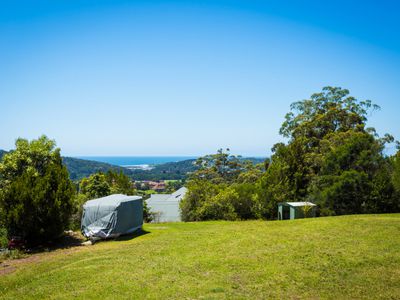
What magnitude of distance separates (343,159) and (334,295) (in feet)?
53.9

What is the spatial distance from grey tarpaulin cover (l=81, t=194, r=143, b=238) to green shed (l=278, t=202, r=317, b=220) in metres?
10.8

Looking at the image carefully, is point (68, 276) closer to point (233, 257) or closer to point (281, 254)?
point (233, 257)

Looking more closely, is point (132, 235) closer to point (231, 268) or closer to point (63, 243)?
point (63, 243)

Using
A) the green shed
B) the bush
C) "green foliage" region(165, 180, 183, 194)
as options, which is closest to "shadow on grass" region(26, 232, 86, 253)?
the bush

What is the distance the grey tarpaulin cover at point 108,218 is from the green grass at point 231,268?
1.32 metres

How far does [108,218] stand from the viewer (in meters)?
16.5

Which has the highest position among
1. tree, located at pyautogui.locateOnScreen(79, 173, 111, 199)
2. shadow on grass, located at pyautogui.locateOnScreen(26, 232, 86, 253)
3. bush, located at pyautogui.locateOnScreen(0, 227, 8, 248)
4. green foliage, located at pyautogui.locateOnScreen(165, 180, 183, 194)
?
tree, located at pyautogui.locateOnScreen(79, 173, 111, 199)

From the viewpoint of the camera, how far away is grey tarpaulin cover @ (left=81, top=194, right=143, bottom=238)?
16.5 m

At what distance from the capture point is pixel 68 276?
9984 mm

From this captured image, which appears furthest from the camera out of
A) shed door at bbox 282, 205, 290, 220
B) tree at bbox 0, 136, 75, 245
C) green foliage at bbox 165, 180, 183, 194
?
green foliage at bbox 165, 180, 183, 194

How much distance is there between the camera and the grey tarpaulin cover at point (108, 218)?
649 inches

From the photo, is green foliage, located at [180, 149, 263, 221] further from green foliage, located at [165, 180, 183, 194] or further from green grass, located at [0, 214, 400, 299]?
green foliage, located at [165, 180, 183, 194]

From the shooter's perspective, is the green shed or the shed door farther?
the shed door

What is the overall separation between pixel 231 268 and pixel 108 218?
8.93 meters
